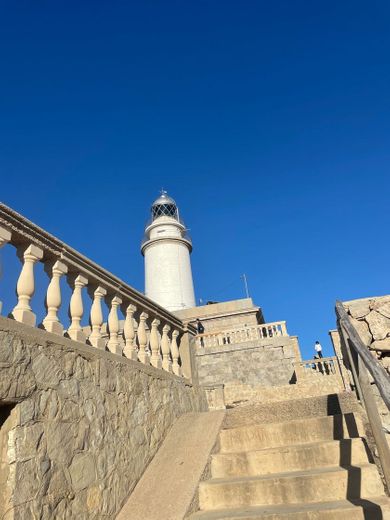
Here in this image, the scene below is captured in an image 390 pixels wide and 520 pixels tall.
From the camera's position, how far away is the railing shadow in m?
2.52

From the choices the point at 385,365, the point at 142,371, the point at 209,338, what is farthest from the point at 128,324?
the point at 209,338

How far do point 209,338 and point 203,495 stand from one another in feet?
46.3

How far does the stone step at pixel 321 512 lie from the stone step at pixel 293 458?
1.55 feet

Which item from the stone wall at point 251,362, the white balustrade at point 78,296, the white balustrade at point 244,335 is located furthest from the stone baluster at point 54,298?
the white balustrade at point 244,335

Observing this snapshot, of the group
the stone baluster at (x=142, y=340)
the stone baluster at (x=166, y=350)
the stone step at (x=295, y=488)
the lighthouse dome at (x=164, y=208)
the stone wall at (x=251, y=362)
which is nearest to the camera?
the stone step at (x=295, y=488)

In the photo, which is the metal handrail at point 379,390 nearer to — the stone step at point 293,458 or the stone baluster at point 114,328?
the stone step at point 293,458

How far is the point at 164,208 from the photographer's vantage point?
32719 millimetres

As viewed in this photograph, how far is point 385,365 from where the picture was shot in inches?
207

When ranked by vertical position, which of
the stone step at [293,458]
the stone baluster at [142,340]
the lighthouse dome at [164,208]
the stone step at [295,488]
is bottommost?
the stone step at [295,488]

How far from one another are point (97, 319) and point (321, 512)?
Answer: 7.73 ft

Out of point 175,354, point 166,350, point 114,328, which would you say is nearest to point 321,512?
point 114,328

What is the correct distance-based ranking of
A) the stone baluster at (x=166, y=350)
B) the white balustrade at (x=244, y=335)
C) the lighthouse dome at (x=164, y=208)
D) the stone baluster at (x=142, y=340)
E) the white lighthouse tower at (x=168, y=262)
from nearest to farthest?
the stone baluster at (x=142, y=340) → the stone baluster at (x=166, y=350) → the white balustrade at (x=244, y=335) → the white lighthouse tower at (x=168, y=262) → the lighthouse dome at (x=164, y=208)

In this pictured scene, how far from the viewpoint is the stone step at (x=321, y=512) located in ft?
8.26

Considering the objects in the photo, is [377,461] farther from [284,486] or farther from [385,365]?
[385,365]
